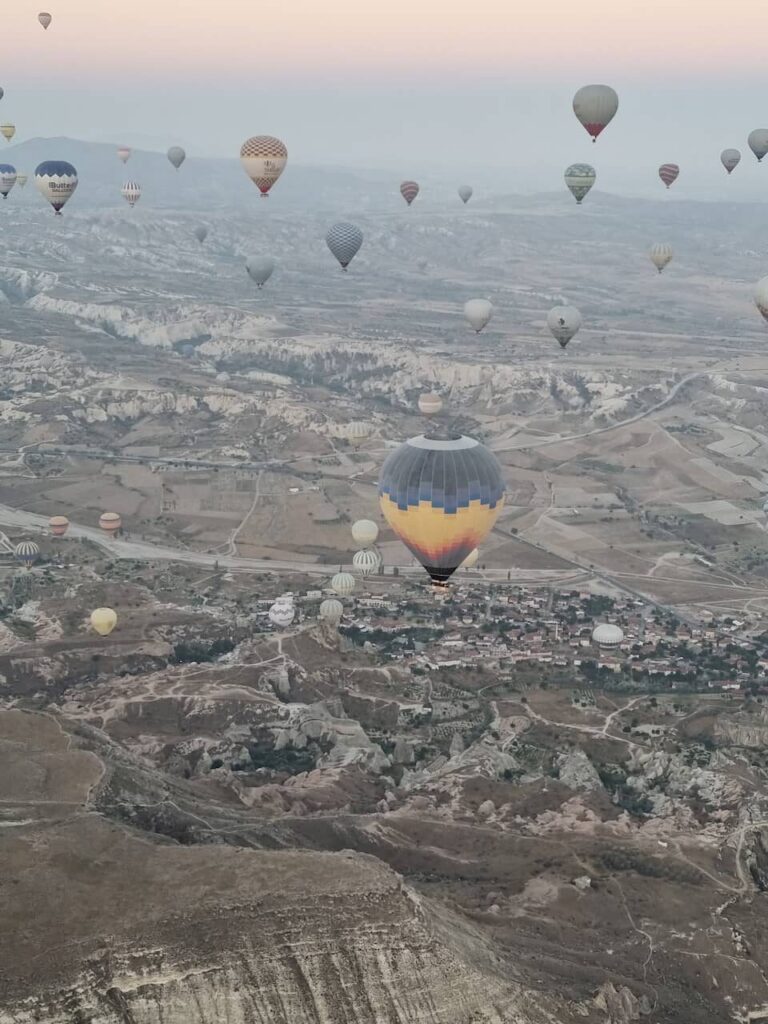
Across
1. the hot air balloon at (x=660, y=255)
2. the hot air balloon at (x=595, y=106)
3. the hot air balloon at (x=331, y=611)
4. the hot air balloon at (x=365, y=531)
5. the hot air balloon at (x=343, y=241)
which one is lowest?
the hot air balloon at (x=331, y=611)

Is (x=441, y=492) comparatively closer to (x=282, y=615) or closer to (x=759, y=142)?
(x=282, y=615)

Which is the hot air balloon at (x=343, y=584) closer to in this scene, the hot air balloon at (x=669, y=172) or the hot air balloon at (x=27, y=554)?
the hot air balloon at (x=27, y=554)

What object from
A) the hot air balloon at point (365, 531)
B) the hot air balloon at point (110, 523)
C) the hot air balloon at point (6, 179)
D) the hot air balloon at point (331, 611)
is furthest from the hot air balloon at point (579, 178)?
the hot air balloon at point (6, 179)

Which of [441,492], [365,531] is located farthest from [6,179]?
[441,492]

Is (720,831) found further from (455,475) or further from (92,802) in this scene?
(92,802)

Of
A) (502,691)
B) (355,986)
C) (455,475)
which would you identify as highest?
(455,475)

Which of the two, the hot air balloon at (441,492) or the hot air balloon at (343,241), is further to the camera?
the hot air balloon at (343,241)

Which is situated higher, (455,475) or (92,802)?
(455,475)

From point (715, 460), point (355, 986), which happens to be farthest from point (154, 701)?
point (715, 460)
